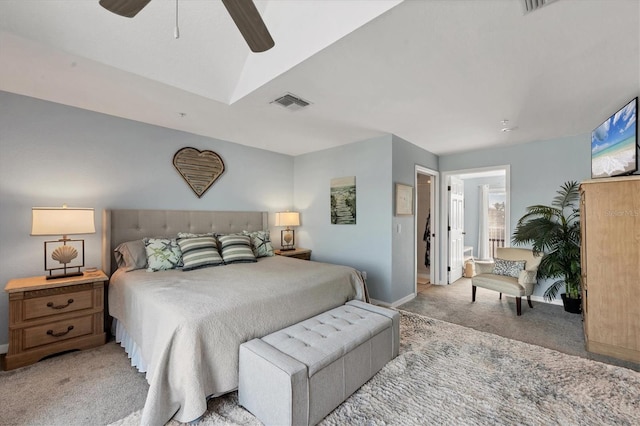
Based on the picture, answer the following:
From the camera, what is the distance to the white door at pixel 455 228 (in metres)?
4.95

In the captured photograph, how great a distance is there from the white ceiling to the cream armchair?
1808mm

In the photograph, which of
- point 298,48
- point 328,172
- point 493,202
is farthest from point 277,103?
point 493,202

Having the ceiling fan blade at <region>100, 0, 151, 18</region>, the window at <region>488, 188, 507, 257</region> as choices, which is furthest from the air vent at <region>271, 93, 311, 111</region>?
the window at <region>488, 188, 507, 257</region>

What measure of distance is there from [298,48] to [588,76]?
2.31 meters

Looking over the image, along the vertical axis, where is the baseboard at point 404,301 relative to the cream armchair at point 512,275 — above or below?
below

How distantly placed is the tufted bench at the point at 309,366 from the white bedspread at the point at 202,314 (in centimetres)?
A: 12

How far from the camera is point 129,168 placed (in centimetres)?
316

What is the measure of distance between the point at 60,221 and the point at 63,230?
83 millimetres

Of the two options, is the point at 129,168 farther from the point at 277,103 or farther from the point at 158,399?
the point at 158,399

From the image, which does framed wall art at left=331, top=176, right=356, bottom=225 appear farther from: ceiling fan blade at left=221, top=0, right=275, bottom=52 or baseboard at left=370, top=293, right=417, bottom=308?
ceiling fan blade at left=221, top=0, right=275, bottom=52

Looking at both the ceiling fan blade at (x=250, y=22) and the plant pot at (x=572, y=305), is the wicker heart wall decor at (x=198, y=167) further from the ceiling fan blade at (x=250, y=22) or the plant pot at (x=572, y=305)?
the plant pot at (x=572, y=305)

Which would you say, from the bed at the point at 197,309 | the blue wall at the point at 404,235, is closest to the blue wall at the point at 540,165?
the blue wall at the point at 404,235

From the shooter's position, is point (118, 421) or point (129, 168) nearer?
point (118, 421)

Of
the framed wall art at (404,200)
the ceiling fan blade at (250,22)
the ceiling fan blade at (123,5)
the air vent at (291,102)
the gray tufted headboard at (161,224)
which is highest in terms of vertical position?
the air vent at (291,102)
